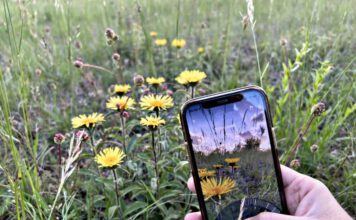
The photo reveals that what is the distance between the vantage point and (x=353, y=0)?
5.31ft

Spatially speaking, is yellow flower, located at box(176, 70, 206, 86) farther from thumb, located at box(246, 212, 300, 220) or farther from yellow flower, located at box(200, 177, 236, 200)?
thumb, located at box(246, 212, 300, 220)

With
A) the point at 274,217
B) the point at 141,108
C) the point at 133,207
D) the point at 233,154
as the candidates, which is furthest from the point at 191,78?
the point at 274,217

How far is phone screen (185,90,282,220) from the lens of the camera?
1.05 m

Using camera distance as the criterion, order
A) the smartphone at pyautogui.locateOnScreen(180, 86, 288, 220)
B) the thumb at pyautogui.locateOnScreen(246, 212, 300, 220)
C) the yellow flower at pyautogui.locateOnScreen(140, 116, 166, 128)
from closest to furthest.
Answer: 1. the thumb at pyautogui.locateOnScreen(246, 212, 300, 220)
2. the smartphone at pyautogui.locateOnScreen(180, 86, 288, 220)
3. the yellow flower at pyautogui.locateOnScreen(140, 116, 166, 128)

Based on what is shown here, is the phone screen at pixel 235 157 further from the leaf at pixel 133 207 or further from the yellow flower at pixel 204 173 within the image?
the leaf at pixel 133 207

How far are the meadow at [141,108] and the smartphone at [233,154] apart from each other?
168 millimetres

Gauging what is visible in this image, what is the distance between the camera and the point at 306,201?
40.6 inches

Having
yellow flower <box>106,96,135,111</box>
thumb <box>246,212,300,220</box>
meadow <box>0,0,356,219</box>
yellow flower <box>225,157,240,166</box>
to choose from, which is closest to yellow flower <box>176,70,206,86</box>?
meadow <box>0,0,356,219</box>

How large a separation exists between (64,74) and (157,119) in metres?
1.34

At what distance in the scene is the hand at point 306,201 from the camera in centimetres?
93

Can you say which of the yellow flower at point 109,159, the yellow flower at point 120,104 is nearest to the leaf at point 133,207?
the yellow flower at point 109,159

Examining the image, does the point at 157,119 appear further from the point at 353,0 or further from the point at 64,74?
the point at 64,74

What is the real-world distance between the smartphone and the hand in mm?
28

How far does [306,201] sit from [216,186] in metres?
0.24
